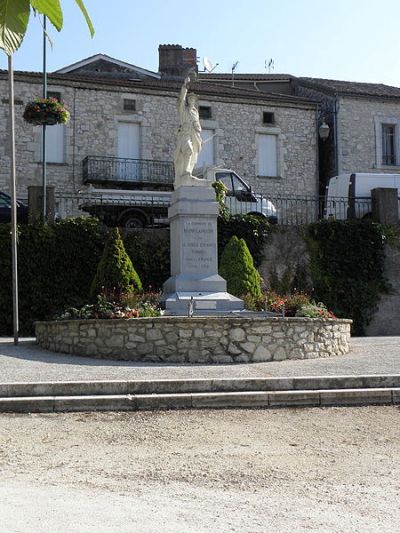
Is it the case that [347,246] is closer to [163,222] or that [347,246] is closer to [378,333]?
[378,333]

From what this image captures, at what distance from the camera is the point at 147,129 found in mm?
26344

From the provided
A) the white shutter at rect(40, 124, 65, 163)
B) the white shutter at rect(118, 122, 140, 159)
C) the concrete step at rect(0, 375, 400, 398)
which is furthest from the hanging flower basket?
the white shutter at rect(118, 122, 140, 159)

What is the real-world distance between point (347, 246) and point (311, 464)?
1434 centimetres

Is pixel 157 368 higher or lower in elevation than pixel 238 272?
lower

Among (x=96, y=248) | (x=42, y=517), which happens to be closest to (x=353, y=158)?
(x=96, y=248)

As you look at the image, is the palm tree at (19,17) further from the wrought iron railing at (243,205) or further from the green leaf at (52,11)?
the wrought iron railing at (243,205)

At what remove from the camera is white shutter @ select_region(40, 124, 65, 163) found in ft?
82.8

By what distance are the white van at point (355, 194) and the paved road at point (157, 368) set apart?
9.91 m

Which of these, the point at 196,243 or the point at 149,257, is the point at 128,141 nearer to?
the point at 149,257

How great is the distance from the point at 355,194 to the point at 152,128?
918 cm

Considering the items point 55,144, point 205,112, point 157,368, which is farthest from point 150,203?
point 157,368

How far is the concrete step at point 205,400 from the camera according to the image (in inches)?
287

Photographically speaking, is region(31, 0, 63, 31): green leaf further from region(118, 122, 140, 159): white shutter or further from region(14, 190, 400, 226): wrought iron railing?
region(118, 122, 140, 159): white shutter

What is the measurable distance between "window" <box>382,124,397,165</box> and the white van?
7.77m
